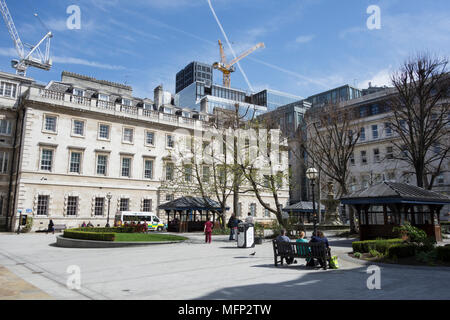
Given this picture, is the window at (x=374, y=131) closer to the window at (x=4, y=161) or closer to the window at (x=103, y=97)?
the window at (x=103, y=97)

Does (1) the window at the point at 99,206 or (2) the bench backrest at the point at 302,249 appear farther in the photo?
(1) the window at the point at 99,206

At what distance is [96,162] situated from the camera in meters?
38.4

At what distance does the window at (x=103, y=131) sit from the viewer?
39125 millimetres

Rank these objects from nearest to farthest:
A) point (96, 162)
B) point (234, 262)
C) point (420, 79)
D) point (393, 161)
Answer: point (234, 262)
point (420, 79)
point (96, 162)
point (393, 161)

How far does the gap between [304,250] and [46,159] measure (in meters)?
33.1

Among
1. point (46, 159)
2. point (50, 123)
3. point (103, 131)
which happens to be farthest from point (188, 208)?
point (50, 123)

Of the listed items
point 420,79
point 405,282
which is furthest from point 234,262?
point 420,79

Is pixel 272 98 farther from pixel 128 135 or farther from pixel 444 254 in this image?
pixel 444 254

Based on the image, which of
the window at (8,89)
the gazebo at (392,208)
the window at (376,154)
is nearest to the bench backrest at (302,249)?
the gazebo at (392,208)

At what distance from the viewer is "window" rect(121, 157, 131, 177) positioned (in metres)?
40.4

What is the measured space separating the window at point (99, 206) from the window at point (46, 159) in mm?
6150

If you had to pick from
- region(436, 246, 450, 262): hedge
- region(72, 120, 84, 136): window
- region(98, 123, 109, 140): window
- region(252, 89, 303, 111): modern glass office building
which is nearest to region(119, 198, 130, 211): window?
region(98, 123, 109, 140): window
